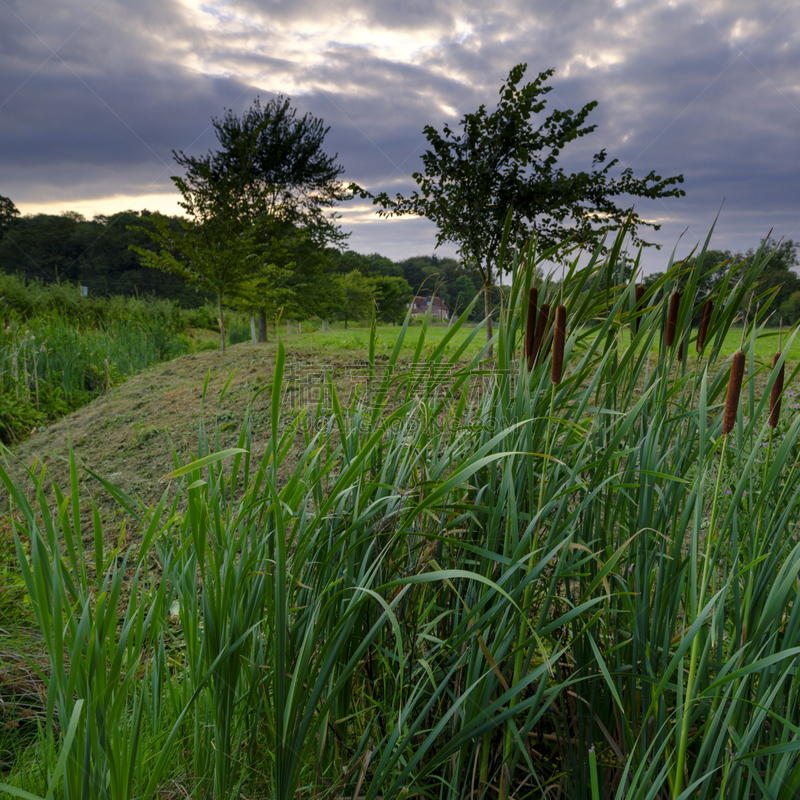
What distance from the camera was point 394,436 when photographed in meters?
1.35

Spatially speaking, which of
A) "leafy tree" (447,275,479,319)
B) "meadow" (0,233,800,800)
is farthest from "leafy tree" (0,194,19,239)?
"meadow" (0,233,800,800)

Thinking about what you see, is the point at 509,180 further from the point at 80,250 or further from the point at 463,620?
the point at 80,250

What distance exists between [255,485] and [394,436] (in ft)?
1.65

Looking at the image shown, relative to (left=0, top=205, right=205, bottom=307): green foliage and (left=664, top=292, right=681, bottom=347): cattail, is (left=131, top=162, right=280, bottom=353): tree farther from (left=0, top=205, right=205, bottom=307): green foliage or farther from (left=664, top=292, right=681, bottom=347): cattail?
(left=0, top=205, right=205, bottom=307): green foliage

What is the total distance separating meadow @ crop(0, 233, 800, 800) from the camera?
0.79 metres

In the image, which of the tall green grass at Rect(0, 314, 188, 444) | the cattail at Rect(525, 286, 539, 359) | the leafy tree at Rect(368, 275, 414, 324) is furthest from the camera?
the tall green grass at Rect(0, 314, 188, 444)

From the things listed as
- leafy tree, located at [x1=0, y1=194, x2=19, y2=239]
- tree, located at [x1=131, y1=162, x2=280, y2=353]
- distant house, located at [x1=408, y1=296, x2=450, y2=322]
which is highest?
leafy tree, located at [x1=0, y1=194, x2=19, y2=239]

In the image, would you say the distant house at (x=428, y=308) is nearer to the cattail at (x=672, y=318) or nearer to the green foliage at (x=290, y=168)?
the cattail at (x=672, y=318)

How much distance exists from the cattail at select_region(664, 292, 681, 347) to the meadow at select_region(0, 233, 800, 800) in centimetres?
1

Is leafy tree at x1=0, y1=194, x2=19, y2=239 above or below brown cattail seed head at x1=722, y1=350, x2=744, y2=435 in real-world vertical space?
above

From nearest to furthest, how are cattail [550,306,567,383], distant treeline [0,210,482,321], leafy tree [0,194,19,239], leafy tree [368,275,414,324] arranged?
cattail [550,306,567,383] < leafy tree [368,275,414,324] < leafy tree [0,194,19,239] < distant treeline [0,210,482,321]

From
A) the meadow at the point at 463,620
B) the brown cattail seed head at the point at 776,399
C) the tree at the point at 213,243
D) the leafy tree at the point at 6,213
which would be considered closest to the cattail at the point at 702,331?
the meadow at the point at 463,620

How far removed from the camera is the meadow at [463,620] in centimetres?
79

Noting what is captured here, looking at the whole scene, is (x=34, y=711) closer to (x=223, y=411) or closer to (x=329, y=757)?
(x=329, y=757)
